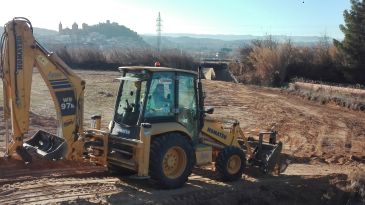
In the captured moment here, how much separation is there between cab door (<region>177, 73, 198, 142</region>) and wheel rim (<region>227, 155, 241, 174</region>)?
947mm

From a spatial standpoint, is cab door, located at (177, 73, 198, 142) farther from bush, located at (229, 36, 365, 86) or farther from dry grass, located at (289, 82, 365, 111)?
bush, located at (229, 36, 365, 86)

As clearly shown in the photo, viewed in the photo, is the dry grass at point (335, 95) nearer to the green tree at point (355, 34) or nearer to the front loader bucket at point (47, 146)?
the green tree at point (355, 34)

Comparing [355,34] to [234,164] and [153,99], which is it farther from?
[153,99]

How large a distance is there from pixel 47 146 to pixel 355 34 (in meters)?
28.7

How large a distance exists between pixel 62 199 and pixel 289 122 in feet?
46.0

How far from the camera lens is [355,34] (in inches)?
1355

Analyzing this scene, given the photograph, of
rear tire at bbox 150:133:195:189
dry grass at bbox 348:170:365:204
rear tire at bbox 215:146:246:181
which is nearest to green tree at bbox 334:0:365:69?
dry grass at bbox 348:170:365:204

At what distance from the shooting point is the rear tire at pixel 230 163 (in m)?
10.6

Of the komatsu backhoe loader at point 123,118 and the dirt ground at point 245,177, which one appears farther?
the komatsu backhoe loader at point 123,118

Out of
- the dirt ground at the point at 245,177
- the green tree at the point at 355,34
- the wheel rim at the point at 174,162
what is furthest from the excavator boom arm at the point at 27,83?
the green tree at the point at 355,34

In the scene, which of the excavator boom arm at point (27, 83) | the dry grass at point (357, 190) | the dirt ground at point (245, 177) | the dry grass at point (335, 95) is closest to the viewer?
the dirt ground at point (245, 177)

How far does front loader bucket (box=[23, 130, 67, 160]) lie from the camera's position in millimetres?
9344

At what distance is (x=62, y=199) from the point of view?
8555 mm

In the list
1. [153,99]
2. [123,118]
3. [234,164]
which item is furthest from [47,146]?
[234,164]
